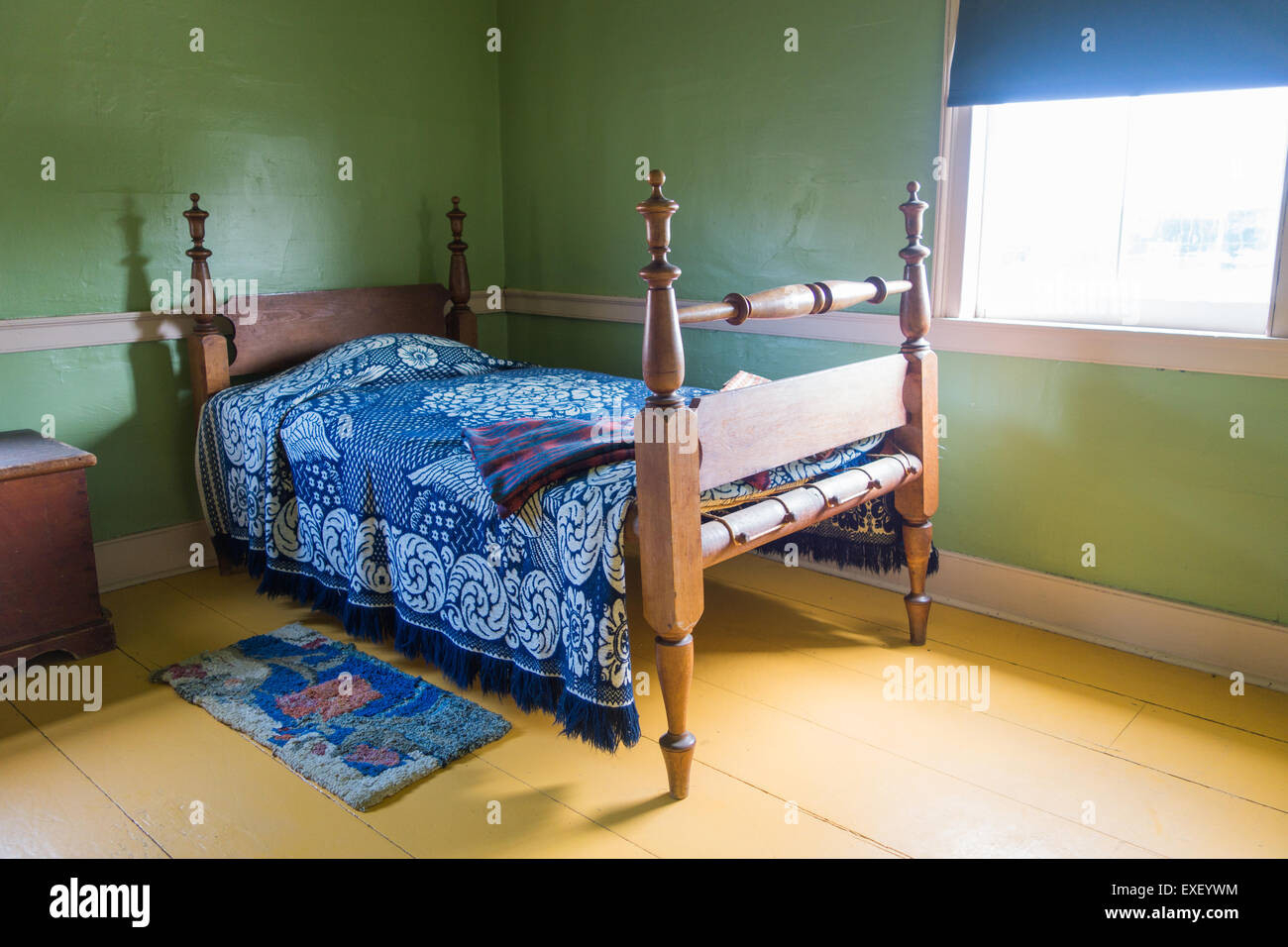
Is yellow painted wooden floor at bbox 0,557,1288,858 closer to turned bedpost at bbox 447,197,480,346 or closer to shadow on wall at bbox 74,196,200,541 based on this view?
shadow on wall at bbox 74,196,200,541

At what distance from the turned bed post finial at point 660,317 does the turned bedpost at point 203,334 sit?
1928 millimetres

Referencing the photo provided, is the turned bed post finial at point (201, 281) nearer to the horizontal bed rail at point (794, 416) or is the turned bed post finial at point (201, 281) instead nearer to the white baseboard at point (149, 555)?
the white baseboard at point (149, 555)

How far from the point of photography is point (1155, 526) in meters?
2.56

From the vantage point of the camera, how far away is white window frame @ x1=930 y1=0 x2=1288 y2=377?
90.8 inches

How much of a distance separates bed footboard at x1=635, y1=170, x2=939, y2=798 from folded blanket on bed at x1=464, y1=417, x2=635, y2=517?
29 cm

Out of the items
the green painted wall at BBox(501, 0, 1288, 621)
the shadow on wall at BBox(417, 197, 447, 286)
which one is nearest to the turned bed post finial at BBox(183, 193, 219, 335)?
the shadow on wall at BBox(417, 197, 447, 286)

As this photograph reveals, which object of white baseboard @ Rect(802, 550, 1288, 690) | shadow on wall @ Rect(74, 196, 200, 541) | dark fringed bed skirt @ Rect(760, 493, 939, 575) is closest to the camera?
white baseboard @ Rect(802, 550, 1288, 690)

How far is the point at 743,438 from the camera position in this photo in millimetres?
1986

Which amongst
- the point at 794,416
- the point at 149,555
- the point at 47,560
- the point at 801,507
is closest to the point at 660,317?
the point at 794,416

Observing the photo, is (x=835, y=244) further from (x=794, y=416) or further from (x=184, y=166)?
(x=184, y=166)

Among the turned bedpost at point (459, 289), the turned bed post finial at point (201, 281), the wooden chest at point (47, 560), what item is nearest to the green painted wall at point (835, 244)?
the turned bedpost at point (459, 289)

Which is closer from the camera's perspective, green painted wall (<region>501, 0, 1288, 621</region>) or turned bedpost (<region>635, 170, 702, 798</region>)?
turned bedpost (<region>635, 170, 702, 798</region>)
